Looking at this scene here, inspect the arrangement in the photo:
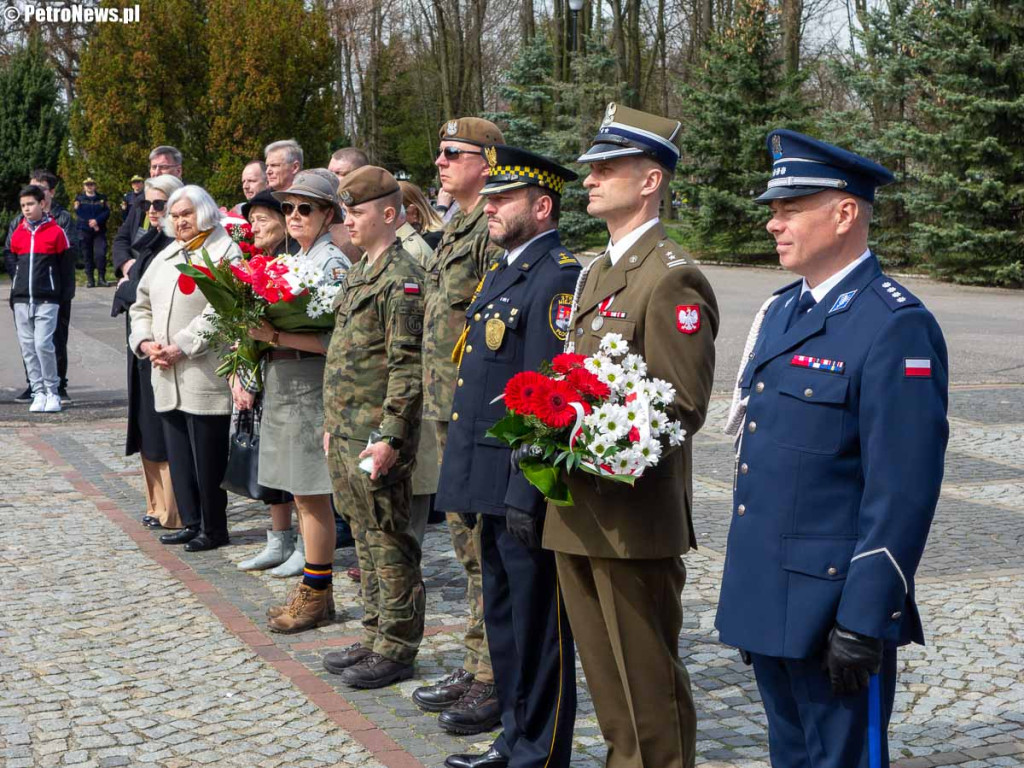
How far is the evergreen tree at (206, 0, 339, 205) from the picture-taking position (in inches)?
1106

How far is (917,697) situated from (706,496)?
3.83 m

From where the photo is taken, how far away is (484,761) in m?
4.29

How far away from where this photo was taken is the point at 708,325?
3.59m

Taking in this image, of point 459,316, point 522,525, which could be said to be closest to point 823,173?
point 522,525

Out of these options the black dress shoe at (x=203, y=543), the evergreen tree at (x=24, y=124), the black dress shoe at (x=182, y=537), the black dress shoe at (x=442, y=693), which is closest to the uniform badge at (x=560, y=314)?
the black dress shoe at (x=442, y=693)

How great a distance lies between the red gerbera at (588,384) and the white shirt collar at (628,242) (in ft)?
1.85

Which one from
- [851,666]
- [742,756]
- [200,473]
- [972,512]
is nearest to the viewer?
[851,666]

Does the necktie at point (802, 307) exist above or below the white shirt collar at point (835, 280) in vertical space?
below

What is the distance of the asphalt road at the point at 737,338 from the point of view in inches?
553

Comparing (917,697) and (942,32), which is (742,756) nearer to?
(917,697)

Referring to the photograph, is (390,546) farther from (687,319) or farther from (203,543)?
(203,543)

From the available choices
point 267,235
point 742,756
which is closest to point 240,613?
point 267,235

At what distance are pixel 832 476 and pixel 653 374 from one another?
27.2 inches

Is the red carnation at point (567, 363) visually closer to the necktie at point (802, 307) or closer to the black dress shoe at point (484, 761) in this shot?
the necktie at point (802, 307)
